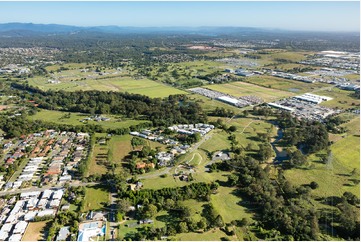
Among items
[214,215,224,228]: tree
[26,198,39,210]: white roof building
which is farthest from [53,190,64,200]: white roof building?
[214,215,224,228]: tree

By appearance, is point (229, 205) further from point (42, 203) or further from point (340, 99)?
point (340, 99)

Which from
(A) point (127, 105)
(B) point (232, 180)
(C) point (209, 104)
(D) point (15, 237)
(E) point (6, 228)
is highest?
(A) point (127, 105)

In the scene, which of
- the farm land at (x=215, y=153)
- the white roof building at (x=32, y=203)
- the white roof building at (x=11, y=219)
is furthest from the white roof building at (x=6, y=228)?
the white roof building at (x=32, y=203)

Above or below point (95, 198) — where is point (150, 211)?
above

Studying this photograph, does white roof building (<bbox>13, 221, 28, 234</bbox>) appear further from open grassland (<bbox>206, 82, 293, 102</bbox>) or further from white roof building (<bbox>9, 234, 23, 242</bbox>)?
open grassland (<bbox>206, 82, 293, 102</bbox>)

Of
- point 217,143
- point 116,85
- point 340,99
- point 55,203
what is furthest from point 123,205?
point 340,99

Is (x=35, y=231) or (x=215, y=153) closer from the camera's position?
(x=35, y=231)

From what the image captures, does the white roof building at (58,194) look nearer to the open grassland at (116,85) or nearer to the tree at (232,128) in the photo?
the tree at (232,128)
